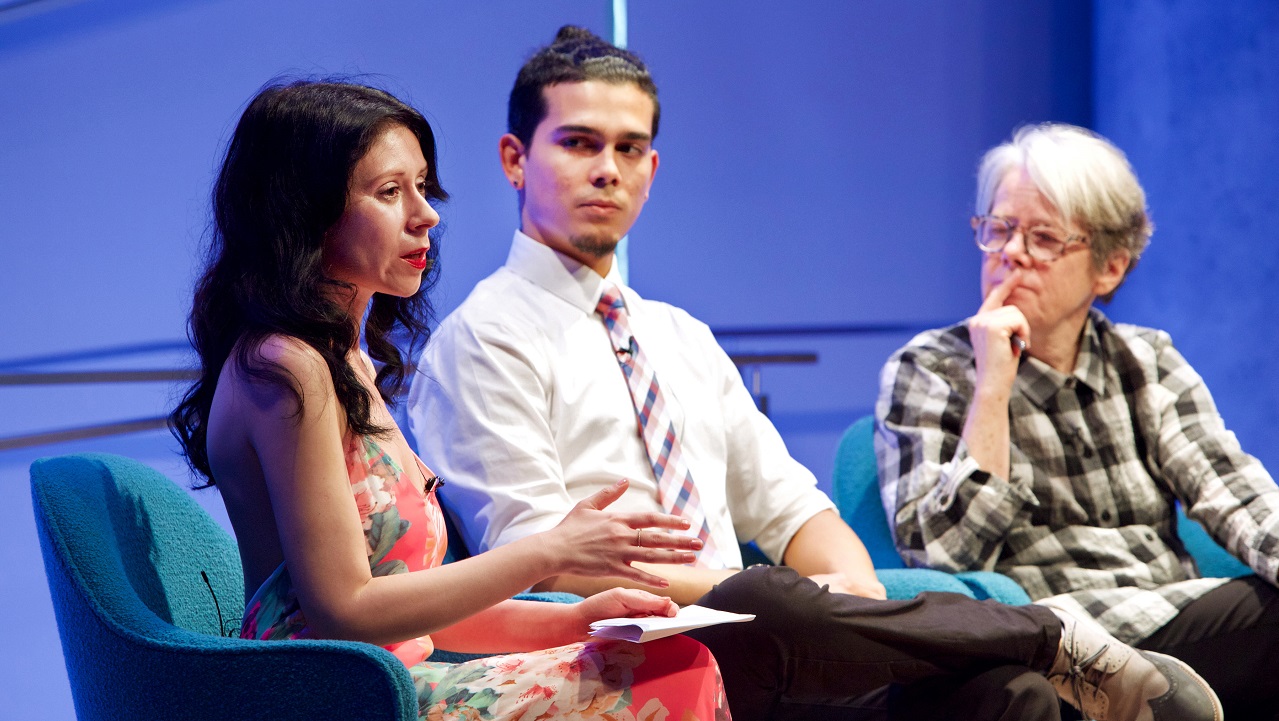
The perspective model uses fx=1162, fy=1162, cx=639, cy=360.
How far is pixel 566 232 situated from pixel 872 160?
2.36m

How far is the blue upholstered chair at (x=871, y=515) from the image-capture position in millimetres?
2377

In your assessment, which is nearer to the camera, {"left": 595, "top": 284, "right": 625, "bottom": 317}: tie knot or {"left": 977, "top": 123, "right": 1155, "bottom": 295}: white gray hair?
{"left": 595, "top": 284, "right": 625, "bottom": 317}: tie knot

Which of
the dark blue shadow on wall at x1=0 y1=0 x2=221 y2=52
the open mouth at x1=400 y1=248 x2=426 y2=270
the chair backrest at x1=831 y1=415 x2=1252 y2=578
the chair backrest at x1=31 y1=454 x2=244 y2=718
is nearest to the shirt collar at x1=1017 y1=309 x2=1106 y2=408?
the chair backrest at x1=831 y1=415 x2=1252 y2=578

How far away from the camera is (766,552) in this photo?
94.2 inches

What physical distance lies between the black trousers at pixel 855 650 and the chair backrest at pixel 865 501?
2.49 feet

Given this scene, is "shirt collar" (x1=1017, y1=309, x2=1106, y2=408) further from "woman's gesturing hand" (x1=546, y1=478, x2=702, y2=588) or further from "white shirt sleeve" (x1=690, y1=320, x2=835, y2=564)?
"woman's gesturing hand" (x1=546, y1=478, x2=702, y2=588)

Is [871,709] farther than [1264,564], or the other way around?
[1264,564]

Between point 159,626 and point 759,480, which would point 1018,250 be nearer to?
point 759,480

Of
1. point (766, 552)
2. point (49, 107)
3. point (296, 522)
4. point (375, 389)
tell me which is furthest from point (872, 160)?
point (296, 522)

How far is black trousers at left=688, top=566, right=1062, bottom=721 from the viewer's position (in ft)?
5.46

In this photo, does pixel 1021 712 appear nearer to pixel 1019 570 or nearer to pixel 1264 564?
pixel 1019 570

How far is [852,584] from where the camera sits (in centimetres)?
202

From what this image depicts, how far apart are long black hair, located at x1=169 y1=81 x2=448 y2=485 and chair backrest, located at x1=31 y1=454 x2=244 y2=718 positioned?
0.16 metres

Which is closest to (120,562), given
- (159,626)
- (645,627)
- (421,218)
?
(159,626)
